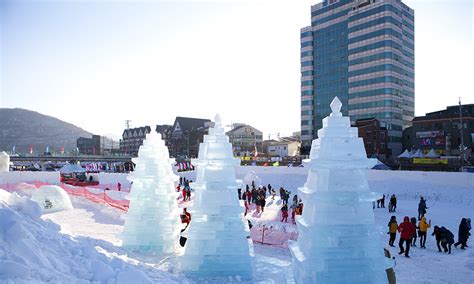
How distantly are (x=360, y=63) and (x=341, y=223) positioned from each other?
76.5 m

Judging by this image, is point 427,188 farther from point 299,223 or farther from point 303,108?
point 303,108

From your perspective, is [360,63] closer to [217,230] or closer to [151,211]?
[151,211]

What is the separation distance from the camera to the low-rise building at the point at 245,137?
96.9 m

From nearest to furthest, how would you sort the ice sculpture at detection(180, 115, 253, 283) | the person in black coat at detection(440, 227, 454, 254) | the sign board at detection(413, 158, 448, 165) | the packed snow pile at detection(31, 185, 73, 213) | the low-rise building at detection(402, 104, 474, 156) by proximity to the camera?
the ice sculpture at detection(180, 115, 253, 283), the person in black coat at detection(440, 227, 454, 254), the packed snow pile at detection(31, 185, 73, 213), the sign board at detection(413, 158, 448, 165), the low-rise building at detection(402, 104, 474, 156)

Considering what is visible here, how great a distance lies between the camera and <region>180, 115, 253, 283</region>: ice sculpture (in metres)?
10.5

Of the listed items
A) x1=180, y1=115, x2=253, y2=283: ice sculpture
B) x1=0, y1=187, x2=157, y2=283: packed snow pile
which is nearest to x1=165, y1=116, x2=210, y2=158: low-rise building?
x1=180, y1=115, x2=253, y2=283: ice sculpture

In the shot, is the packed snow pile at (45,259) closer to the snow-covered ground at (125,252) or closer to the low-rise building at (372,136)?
the snow-covered ground at (125,252)

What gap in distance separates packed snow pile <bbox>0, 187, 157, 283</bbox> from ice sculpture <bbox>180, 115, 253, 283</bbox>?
2710mm

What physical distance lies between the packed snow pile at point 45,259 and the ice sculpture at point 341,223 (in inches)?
148

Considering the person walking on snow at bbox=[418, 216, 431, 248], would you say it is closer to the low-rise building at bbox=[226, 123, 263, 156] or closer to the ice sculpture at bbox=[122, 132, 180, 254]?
the ice sculpture at bbox=[122, 132, 180, 254]

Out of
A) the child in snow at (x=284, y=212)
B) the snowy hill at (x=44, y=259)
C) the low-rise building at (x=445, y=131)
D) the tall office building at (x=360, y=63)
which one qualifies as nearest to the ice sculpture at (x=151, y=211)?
the snowy hill at (x=44, y=259)

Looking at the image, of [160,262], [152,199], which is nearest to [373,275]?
[160,262]

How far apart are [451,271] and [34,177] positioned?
4401 cm

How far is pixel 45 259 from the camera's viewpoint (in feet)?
22.8
